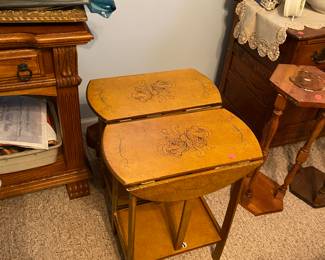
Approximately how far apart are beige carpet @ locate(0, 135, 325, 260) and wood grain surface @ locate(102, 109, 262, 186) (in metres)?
0.55

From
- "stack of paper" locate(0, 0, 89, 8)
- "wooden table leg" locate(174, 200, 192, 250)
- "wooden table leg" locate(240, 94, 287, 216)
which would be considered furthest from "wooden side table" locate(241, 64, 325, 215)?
"stack of paper" locate(0, 0, 89, 8)

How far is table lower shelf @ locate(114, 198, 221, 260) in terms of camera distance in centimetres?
119

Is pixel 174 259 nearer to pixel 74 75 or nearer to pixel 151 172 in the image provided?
pixel 151 172

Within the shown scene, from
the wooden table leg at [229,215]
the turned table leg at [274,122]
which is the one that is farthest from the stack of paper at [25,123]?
the turned table leg at [274,122]

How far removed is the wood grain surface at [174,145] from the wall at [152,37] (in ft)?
2.26

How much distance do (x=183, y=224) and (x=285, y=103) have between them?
0.56 meters

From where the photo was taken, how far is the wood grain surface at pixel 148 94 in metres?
1.10

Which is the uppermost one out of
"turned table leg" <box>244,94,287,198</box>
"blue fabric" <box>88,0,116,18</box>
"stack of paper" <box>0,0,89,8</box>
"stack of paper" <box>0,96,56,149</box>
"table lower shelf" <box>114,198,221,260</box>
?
"stack of paper" <box>0,0,89,8</box>

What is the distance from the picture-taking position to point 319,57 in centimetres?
142

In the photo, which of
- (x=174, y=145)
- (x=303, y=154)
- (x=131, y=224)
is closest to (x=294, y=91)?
(x=303, y=154)

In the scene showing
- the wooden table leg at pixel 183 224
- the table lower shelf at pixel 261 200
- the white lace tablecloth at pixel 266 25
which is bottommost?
the table lower shelf at pixel 261 200

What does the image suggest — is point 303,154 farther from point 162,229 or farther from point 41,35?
point 41,35

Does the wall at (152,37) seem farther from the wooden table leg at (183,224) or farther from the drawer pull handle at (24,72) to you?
the wooden table leg at (183,224)

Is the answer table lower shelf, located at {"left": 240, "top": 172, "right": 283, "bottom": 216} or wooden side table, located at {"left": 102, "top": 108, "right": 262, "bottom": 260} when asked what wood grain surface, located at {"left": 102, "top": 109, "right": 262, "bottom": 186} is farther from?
table lower shelf, located at {"left": 240, "top": 172, "right": 283, "bottom": 216}
